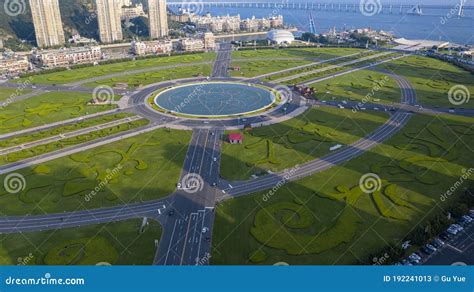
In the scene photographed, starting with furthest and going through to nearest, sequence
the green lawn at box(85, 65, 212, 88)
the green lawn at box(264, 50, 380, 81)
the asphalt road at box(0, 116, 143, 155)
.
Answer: the green lawn at box(264, 50, 380, 81) < the green lawn at box(85, 65, 212, 88) < the asphalt road at box(0, 116, 143, 155)

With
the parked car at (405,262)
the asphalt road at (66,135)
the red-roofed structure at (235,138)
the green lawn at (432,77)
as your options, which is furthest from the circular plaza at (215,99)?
the parked car at (405,262)

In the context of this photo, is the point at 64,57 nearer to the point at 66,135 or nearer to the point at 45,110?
the point at 45,110

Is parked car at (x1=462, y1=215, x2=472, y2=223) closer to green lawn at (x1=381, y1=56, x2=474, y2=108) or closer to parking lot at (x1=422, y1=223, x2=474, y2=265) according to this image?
parking lot at (x1=422, y1=223, x2=474, y2=265)

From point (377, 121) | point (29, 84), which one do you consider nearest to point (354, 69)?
point (377, 121)

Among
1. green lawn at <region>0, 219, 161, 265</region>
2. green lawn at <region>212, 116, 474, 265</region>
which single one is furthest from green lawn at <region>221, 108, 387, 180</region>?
green lawn at <region>0, 219, 161, 265</region>

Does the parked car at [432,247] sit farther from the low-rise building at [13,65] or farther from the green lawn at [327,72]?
the low-rise building at [13,65]

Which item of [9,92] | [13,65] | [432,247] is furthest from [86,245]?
[13,65]

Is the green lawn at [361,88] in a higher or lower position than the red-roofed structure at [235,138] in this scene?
higher
